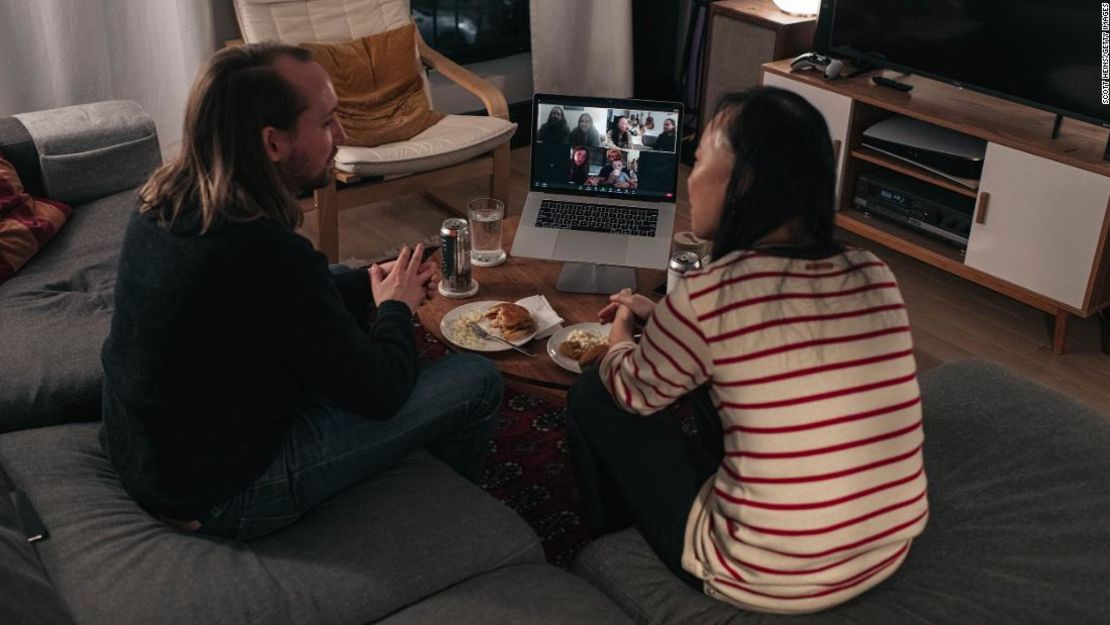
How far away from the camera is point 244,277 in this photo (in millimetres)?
1611

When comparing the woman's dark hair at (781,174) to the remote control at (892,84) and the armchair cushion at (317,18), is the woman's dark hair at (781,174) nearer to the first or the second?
the remote control at (892,84)

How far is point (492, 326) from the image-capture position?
224 centimetres

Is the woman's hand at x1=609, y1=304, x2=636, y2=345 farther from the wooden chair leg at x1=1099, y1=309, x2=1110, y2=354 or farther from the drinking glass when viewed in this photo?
the wooden chair leg at x1=1099, y1=309, x2=1110, y2=354

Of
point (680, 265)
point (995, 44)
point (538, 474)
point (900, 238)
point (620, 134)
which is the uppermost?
point (995, 44)

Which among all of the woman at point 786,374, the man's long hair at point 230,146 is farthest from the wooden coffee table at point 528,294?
the man's long hair at point 230,146

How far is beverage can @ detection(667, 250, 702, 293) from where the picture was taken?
2342 millimetres

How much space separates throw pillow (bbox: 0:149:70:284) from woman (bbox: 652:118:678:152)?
1.49 metres

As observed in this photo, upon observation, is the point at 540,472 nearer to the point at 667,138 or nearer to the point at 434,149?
the point at 667,138

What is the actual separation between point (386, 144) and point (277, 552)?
2020 millimetres

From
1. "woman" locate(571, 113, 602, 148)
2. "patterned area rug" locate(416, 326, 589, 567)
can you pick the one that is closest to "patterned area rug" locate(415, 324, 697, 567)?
"patterned area rug" locate(416, 326, 589, 567)

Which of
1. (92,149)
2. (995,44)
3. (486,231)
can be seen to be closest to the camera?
(486,231)

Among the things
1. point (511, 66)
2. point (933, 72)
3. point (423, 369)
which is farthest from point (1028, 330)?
point (511, 66)

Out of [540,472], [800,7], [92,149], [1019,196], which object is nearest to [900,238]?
[1019,196]

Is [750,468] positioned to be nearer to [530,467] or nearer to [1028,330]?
[530,467]
